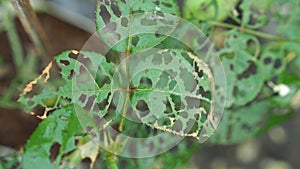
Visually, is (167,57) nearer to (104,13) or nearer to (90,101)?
(90,101)

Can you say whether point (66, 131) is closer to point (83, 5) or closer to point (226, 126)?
point (226, 126)

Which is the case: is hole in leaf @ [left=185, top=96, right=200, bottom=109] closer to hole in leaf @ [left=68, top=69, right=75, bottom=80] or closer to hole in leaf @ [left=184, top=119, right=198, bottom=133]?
hole in leaf @ [left=184, top=119, right=198, bottom=133]

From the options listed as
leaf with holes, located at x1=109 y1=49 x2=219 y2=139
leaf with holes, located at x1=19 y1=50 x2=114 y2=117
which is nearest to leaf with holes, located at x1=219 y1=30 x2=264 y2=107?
leaf with holes, located at x1=109 y1=49 x2=219 y2=139

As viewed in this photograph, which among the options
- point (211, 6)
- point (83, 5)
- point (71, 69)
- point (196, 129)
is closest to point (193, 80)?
point (196, 129)

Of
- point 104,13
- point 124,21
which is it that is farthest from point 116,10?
point 104,13

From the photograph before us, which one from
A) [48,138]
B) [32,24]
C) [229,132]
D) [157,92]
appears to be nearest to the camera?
[157,92]
